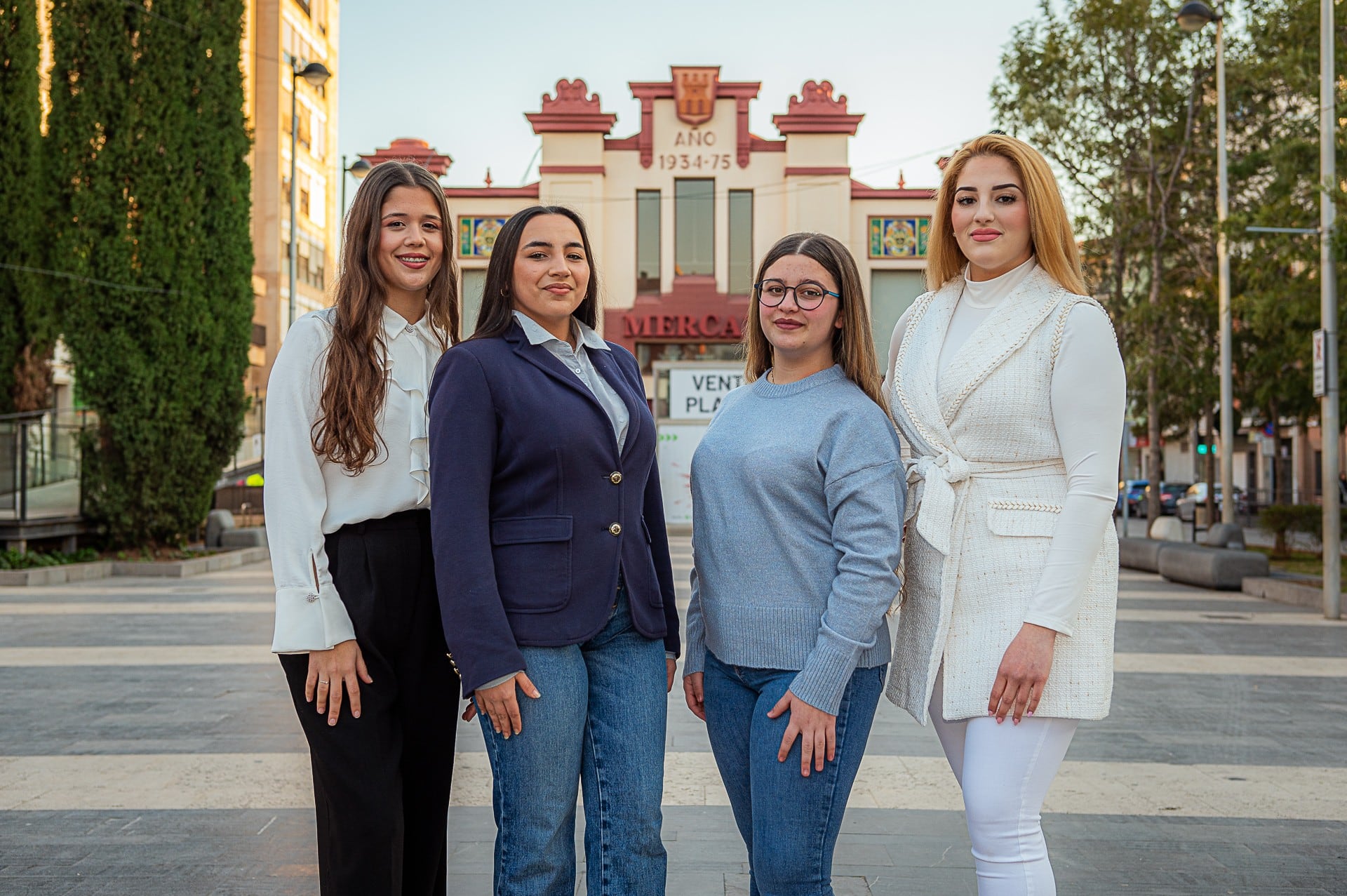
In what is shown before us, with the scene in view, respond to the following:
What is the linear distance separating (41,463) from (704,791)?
51.7ft

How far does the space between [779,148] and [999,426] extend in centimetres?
3023

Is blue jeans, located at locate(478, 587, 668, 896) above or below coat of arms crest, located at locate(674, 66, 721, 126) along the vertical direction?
below

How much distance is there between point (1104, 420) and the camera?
2.59 m

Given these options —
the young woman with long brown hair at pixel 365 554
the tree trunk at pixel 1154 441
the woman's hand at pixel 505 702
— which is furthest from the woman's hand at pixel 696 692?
the tree trunk at pixel 1154 441

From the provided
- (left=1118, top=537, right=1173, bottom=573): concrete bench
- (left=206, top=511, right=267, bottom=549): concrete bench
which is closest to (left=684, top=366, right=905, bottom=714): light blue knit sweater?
(left=1118, top=537, right=1173, bottom=573): concrete bench

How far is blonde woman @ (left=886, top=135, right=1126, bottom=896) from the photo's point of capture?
2.56m

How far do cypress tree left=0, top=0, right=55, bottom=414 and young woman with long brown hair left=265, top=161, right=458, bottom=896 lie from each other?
704 inches

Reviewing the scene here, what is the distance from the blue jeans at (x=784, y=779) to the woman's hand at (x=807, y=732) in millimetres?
21

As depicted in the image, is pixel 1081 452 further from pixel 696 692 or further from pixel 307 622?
pixel 307 622

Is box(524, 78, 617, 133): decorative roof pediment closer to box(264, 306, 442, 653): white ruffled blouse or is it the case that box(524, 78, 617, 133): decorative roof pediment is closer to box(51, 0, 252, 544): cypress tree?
box(51, 0, 252, 544): cypress tree

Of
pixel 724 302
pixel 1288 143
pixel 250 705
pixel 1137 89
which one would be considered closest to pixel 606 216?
pixel 724 302

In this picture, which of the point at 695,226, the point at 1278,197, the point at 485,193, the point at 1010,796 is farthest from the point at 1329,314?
the point at 485,193

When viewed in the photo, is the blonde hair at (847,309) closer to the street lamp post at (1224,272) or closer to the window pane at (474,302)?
the window pane at (474,302)

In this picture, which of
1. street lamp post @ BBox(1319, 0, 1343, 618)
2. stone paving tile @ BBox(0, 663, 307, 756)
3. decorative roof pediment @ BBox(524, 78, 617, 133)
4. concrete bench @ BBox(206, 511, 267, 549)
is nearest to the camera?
stone paving tile @ BBox(0, 663, 307, 756)
